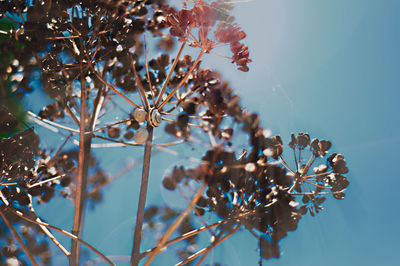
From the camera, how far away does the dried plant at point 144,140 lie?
1.29 ft

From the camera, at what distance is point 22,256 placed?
1.70ft

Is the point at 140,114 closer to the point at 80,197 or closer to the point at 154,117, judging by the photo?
the point at 154,117

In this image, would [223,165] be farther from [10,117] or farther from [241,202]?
[10,117]

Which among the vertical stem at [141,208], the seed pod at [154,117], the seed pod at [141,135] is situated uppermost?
the seed pod at [154,117]

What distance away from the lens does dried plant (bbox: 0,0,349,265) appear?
0.39m

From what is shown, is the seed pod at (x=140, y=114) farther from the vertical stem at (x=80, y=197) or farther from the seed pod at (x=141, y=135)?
the vertical stem at (x=80, y=197)

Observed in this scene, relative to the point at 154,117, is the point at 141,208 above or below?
below

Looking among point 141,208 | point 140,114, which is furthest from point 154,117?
point 141,208

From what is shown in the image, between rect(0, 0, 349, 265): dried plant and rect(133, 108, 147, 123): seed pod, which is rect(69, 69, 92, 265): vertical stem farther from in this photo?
rect(133, 108, 147, 123): seed pod

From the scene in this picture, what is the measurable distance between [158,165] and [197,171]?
10.1 inches

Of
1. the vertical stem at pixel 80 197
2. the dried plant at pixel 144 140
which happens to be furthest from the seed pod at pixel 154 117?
the vertical stem at pixel 80 197

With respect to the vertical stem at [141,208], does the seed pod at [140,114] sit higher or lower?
higher

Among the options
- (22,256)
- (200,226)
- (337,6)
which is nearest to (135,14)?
(200,226)

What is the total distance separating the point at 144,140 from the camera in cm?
44
